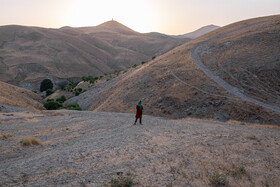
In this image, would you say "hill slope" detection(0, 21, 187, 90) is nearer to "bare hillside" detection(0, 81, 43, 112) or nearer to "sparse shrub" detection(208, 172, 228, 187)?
"bare hillside" detection(0, 81, 43, 112)

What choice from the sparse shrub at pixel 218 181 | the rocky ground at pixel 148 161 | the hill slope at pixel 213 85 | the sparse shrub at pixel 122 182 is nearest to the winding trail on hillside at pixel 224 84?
the hill slope at pixel 213 85

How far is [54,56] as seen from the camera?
12350cm

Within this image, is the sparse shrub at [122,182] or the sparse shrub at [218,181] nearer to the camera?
the sparse shrub at [122,182]

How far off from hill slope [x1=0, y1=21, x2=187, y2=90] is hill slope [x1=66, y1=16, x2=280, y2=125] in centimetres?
6510

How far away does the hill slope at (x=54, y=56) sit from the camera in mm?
98938

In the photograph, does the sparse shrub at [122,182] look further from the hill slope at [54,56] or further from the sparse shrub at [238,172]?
the hill slope at [54,56]

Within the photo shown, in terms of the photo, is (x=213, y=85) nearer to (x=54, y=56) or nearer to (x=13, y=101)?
(x=13, y=101)

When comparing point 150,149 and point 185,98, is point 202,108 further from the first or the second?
point 150,149

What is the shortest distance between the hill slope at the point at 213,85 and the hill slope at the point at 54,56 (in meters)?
65.1

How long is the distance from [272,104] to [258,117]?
15.6 ft

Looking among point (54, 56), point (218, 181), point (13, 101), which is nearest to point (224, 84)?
point (218, 181)

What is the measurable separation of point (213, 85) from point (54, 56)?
11258 centimetres

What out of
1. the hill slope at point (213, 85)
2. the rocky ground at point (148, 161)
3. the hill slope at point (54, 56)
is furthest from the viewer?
the hill slope at point (54, 56)

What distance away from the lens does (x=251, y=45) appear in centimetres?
4006
